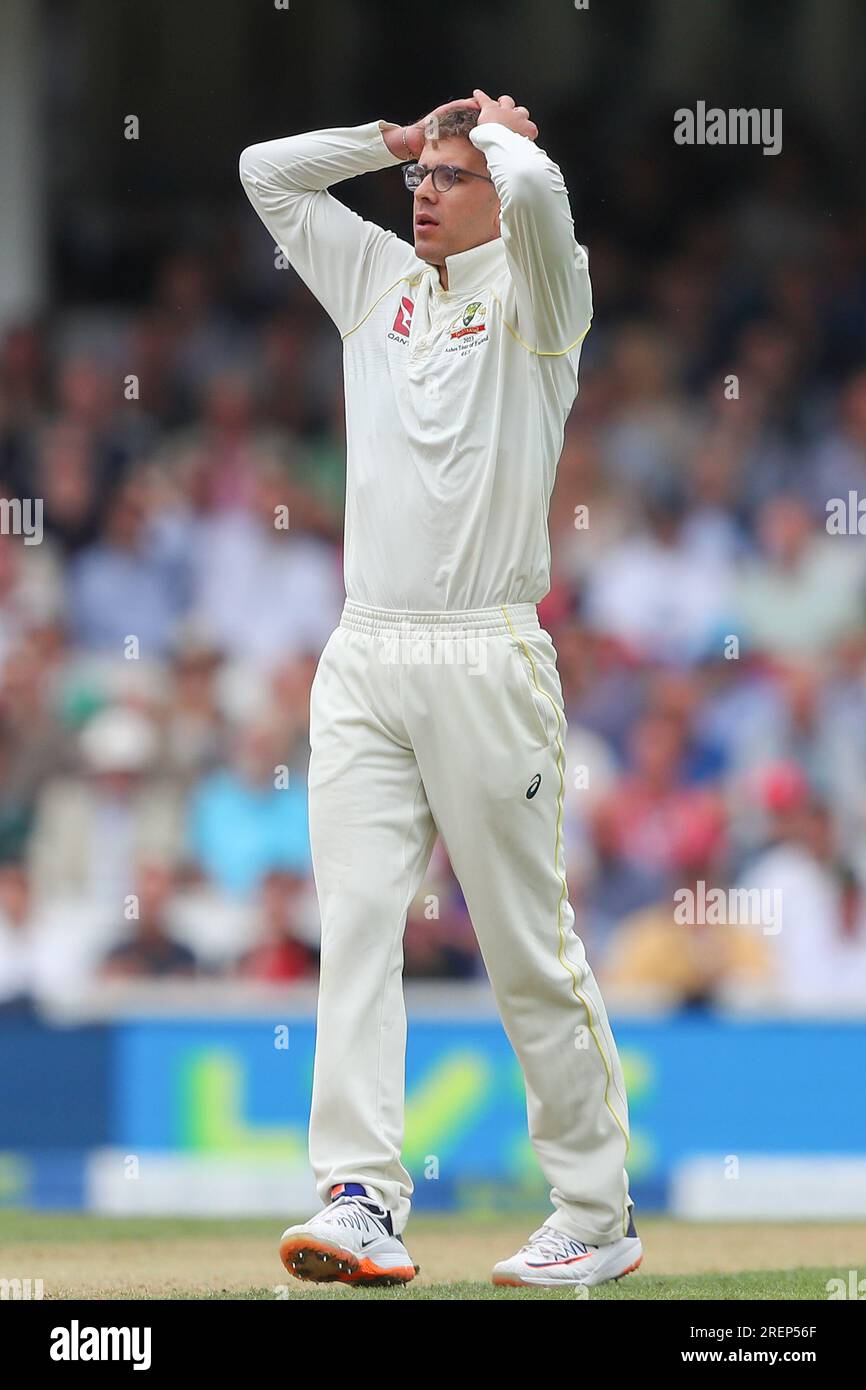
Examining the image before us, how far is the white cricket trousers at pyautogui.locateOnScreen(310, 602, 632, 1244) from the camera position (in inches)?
176

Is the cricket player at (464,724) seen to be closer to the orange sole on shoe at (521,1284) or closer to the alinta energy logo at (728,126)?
the orange sole on shoe at (521,1284)

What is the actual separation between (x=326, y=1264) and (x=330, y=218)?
2196mm

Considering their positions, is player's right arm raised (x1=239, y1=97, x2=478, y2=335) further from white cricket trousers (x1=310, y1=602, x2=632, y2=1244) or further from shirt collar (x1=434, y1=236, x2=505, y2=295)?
white cricket trousers (x1=310, y1=602, x2=632, y2=1244)

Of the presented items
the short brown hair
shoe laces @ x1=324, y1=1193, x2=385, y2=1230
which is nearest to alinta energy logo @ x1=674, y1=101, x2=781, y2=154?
the short brown hair

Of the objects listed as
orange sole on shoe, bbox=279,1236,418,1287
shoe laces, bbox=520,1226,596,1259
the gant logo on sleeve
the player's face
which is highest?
the player's face

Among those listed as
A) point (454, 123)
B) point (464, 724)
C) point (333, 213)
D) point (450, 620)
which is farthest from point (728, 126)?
point (464, 724)

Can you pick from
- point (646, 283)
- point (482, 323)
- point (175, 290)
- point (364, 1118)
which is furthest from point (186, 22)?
point (364, 1118)

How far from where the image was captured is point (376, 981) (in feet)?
14.8

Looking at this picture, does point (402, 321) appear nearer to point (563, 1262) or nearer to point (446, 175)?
point (446, 175)

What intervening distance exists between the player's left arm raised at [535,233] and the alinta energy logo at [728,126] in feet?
23.7

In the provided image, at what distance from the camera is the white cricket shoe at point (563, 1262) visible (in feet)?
14.8

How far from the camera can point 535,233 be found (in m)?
4.32

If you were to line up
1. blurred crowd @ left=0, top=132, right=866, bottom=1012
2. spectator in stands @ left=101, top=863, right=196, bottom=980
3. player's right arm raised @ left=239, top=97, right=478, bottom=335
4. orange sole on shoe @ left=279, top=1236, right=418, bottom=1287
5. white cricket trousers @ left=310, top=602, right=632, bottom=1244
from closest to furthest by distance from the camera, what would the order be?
orange sole on shoe @ left=279, top=1236, right=418, bottom=1287 < white cricket trousers @ left=310, top=602, right=632, bottom=1244 < player's right arm raised @ left=239, top=97, right=478, bottom=335 < spectator in stands @ left=101, top=863, right=196, bottom=980 < blurred crowd @ left=0, top=132, right=866, bottom=1012

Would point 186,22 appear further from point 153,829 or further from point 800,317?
point 153,829
